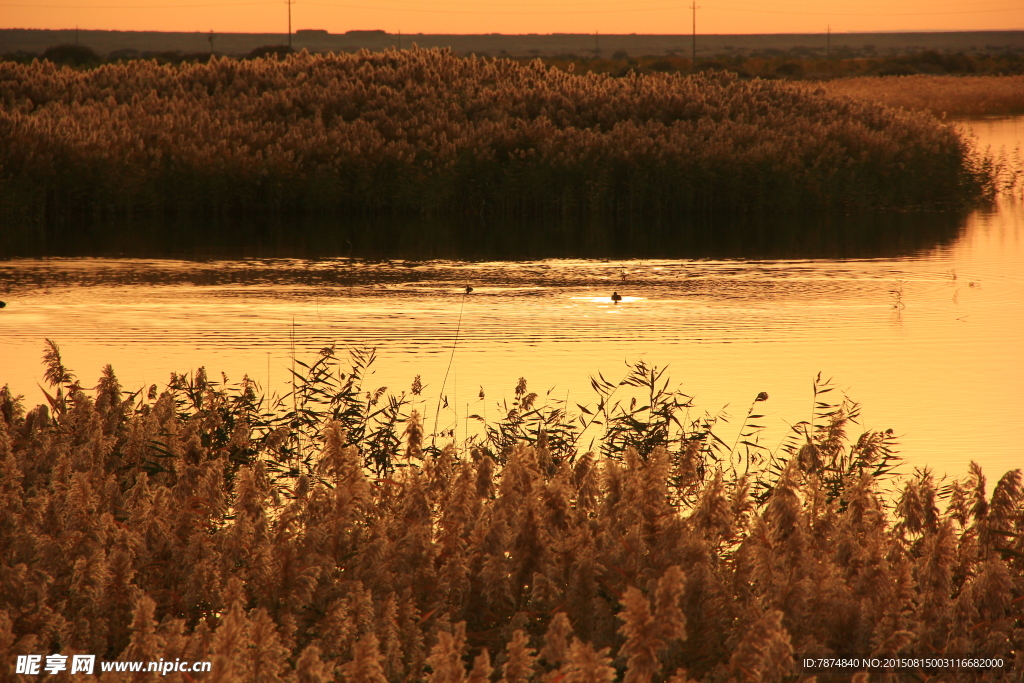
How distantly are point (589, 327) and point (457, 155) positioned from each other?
12.1 meters

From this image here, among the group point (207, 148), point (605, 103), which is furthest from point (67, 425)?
point (605, 103)

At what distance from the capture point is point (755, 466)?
7398 millimetres

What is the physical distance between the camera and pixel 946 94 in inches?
2281

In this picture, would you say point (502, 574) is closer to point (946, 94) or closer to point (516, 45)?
point (946, 94)

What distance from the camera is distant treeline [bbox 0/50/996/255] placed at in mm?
22109

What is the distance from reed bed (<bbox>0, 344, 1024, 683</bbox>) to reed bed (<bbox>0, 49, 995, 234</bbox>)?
16.6 m

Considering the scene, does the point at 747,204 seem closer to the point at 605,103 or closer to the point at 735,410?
the point at 605,103

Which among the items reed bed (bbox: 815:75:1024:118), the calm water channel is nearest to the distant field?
reed bed (bbox: 815:75:1024:118)

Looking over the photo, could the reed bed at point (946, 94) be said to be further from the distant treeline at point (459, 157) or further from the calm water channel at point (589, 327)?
the calm water channel at point (589, 327)

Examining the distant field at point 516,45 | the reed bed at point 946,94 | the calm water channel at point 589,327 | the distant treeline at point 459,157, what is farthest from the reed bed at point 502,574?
the distant field at point 516,45

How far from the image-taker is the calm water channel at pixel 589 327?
8.89 m

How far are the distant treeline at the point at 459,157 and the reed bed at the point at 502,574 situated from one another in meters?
15.4

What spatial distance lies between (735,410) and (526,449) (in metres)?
2.84

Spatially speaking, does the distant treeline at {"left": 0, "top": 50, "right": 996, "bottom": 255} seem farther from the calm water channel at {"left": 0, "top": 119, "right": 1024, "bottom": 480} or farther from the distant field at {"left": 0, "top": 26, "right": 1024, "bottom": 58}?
the distant field at {"left": 0, "top": 26, "right": 1024, "bottom": 58}
